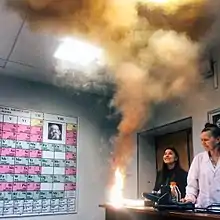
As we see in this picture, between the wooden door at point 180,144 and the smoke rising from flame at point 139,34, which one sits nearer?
the smoke rising from flame at point 139,34

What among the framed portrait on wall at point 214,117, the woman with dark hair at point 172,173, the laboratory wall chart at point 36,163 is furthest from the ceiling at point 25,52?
the framed portrait on wall at point 214,117

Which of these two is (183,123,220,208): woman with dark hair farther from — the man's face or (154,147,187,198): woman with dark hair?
the man's face

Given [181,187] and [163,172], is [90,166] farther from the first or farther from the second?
[181,187]

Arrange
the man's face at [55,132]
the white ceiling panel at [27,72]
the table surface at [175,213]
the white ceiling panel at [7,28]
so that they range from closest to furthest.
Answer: the table surface at [175,213] → the white ceiling panel at [7,28] → the white ceiling panel at [27,72] → the man's face at [55,132]

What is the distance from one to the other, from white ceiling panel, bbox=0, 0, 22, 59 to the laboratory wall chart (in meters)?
0.86

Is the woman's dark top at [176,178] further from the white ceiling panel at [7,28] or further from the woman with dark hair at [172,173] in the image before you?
the white ceiling panel at [7,28]

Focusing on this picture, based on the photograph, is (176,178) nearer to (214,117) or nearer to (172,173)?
(172,173)

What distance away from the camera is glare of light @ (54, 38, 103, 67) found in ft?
8.94

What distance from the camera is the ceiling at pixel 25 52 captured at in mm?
2480

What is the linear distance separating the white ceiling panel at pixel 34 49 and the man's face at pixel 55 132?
0.81 meters

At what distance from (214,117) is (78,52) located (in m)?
1.39

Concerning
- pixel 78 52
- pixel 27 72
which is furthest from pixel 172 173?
pixel 27 72

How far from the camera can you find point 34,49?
292 cm

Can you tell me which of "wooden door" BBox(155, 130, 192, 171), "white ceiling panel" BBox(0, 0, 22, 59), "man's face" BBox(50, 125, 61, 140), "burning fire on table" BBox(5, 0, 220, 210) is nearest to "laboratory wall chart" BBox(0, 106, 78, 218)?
"man's face" BBox(50, 125, 61, 140)
